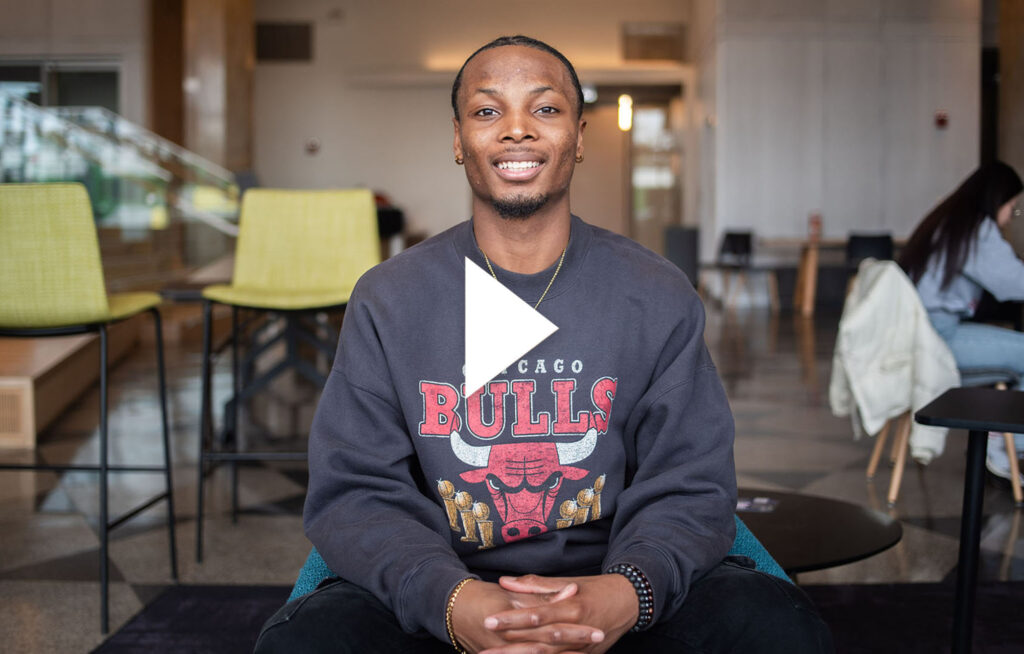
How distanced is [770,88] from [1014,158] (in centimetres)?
384

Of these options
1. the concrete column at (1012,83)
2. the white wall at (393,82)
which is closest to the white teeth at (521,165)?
the concrete column at (1012,83)

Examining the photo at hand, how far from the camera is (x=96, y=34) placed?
1208 cm

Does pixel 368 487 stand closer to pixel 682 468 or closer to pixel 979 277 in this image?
pixel 682 468

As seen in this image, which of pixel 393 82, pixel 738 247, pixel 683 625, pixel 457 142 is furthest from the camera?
pixel 393 82

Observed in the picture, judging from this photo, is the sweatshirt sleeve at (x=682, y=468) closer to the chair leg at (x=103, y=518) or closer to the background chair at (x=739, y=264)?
the chair leg at (x=103, y=518)

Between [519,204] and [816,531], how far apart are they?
3.40 feet

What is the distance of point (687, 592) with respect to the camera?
3.98ft

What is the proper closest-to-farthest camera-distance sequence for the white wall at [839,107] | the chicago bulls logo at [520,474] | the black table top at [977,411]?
the chicago bulls logo at [520,474], the black table top at [977,411], the white wall at [839,107]

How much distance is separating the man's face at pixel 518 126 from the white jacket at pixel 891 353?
6.59 feet

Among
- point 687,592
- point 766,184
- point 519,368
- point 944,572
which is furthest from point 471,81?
point 766,184

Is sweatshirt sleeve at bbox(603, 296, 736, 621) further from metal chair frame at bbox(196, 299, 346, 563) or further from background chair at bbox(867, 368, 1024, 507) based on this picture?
background chair at bbox(867, 368, 1024, 507)

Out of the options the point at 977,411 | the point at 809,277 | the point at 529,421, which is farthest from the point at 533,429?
the point at 809,277

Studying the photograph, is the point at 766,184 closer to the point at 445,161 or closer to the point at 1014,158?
the point at 1014,158

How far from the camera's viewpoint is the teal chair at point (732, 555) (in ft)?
4.41
